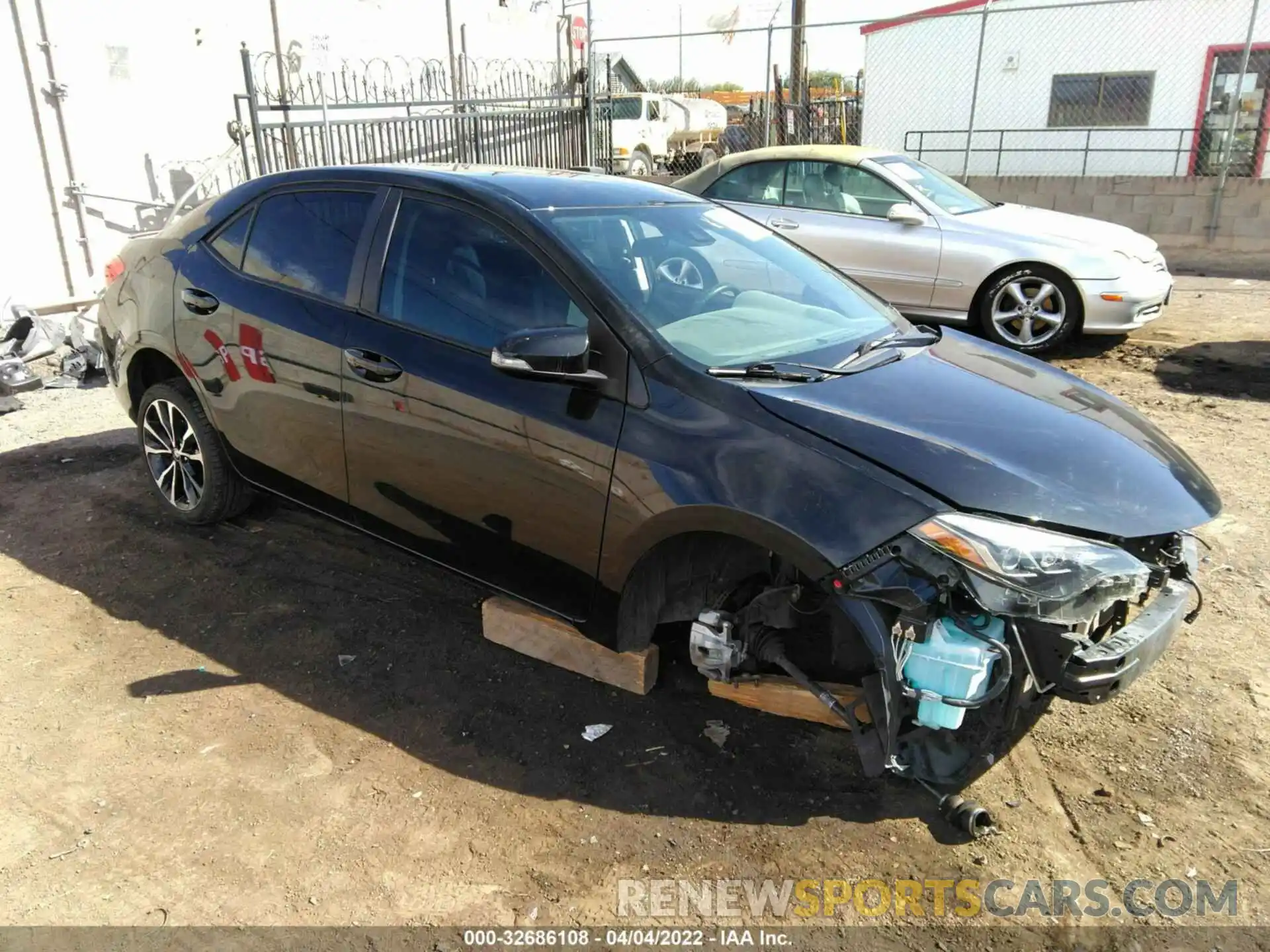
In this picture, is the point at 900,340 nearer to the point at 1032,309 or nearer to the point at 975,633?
the point at 975,633

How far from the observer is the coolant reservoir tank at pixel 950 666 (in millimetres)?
2447

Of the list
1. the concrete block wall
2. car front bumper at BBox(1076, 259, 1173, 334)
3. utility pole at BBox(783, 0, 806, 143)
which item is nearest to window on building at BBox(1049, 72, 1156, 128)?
utility pole at BBox(783, 0, 806, 143)

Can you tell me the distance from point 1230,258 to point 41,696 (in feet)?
48.1

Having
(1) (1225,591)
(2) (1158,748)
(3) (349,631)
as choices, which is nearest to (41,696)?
(3) (349,631)

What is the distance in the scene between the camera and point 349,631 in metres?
3.84

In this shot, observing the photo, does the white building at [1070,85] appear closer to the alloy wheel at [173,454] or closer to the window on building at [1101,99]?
the window on building at [1101,99]

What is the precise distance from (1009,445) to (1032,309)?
5.79 m

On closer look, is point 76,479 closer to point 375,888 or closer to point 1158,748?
point 375,888

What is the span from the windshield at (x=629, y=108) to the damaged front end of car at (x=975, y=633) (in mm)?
24449

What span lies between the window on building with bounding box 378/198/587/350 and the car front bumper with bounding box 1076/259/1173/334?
6093 millimetres

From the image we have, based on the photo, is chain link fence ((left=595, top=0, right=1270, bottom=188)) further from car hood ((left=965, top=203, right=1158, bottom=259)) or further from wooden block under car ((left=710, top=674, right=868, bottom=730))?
wooden block under car ((left=710, top=674, right=868, bottom=730))

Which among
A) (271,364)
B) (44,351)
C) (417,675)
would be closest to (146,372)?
(271,364)

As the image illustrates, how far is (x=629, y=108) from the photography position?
25.4 metres

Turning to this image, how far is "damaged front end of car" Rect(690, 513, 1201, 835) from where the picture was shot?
2.42 metres
